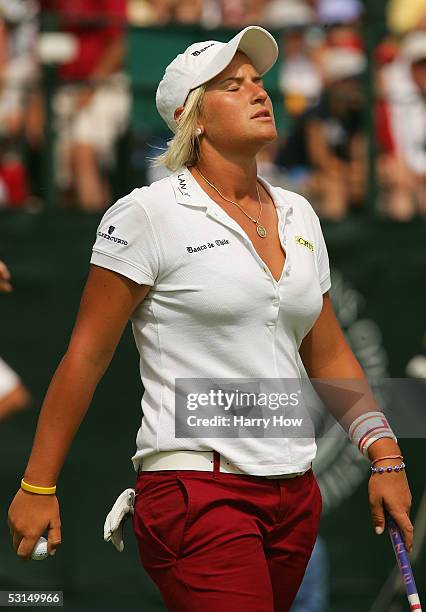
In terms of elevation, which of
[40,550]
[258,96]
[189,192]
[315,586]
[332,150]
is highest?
[258,96]

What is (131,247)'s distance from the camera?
3.31 m

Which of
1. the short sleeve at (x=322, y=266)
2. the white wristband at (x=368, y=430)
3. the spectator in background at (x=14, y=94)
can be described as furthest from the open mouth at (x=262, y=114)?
the spectator in background at (x=14, y=94)

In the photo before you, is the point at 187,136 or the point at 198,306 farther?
the point at 187,136

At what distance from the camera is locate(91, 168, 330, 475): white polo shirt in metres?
3.32

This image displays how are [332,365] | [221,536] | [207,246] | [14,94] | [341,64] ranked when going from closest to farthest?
1. [221,536]
2. [207,246]
3. [332,365]
4. [14,94]
5. [341,64]

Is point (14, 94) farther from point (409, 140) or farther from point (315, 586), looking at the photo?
point (315, 586)

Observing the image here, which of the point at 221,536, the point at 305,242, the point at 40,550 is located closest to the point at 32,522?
the point at 40,550

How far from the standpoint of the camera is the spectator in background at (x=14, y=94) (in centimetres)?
647

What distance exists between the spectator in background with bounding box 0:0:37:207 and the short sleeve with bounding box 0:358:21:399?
0.90 metres

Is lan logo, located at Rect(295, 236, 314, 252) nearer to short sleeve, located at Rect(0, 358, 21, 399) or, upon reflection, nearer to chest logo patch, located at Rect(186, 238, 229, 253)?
chest logo patch, located at Rect(186, 238, 229, 253)

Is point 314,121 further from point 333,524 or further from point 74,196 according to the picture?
point 333,524

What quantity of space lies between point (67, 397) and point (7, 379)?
302cm

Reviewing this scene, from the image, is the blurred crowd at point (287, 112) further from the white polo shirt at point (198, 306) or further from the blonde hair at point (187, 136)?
the white polo shirt at point (198, 306)

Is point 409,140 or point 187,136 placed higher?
point 187,136
